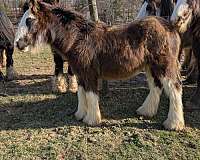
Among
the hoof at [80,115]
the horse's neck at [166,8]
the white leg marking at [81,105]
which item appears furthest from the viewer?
the horse's neck at [166,8]

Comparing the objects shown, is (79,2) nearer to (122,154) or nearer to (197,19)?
(197,19)

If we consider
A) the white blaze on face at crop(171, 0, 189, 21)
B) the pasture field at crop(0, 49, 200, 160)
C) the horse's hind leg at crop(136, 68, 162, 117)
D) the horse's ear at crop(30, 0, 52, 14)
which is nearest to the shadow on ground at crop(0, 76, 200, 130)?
the pasture field at crop(0, 49, 200, 160)

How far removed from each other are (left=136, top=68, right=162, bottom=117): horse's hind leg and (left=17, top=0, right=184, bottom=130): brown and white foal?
144 millimetres

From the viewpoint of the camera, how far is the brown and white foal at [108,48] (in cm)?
531

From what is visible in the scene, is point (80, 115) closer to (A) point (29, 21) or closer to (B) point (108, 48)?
(B) point (108, 48)

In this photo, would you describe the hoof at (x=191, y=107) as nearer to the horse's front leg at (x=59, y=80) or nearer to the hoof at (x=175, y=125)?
the hoof at (x=175, y=125)

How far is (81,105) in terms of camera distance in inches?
225

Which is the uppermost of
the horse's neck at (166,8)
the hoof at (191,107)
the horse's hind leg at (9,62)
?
the horse's neck at (166,8)

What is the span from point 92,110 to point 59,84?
1708mm

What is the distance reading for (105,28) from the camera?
5562mm

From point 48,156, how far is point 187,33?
2.56 meters

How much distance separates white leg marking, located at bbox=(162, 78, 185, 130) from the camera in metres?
5.30

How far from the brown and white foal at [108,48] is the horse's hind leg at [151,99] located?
14 cm

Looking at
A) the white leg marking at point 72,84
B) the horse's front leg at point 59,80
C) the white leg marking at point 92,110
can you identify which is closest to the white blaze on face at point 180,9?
the white leg marking at point 92,110
